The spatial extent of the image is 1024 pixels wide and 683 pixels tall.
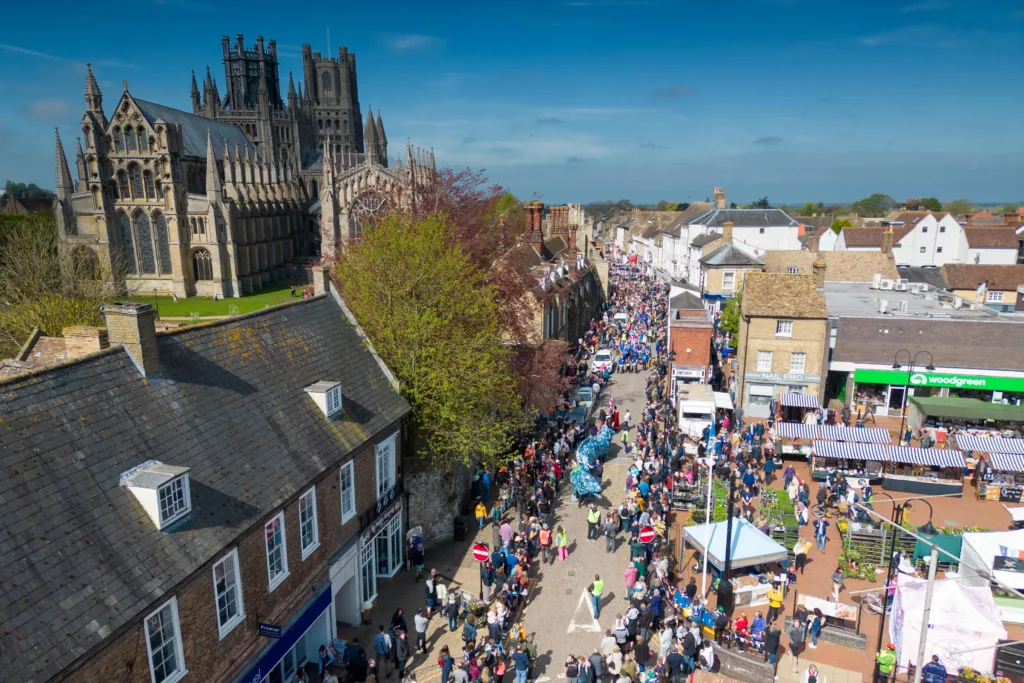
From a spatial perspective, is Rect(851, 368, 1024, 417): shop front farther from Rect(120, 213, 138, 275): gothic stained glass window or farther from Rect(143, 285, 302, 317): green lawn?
Rect(120, 213, 138, 275): gothic stained glass window

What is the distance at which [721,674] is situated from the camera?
46.0 feet

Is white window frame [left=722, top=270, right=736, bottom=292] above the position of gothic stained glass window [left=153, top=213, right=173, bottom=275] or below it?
below

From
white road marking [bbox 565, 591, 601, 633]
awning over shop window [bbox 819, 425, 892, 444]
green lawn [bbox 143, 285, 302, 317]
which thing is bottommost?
white road marking [bbox 565, 591, 601, 633]

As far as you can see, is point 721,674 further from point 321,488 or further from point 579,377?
point 579,377

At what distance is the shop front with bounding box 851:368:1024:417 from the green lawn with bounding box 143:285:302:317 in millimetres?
43682

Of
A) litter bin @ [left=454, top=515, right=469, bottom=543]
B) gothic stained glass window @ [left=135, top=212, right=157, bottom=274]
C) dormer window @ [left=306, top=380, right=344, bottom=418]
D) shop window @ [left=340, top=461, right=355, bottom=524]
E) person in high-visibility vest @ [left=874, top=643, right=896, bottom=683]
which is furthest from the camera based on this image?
gothic stained glass window @ [left=135, top=212, right=157, bottom=274]

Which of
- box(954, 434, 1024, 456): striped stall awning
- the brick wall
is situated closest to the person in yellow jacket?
the brick wall

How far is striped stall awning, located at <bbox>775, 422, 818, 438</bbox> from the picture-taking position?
84.6 ft

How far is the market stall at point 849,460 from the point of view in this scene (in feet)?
76.9

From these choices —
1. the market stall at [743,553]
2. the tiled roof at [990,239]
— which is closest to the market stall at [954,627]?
the market stall at [743,553]

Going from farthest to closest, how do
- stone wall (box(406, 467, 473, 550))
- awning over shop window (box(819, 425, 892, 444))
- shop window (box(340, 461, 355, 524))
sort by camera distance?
awning over shop window (box(819, 425, 892, 444)), stone wall (box(406, 467, 473, 550)), shop window (box(340, 461, 355, 524))

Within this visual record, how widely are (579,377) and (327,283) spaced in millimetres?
20406

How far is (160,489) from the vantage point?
404 inches

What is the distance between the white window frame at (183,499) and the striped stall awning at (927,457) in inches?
918
